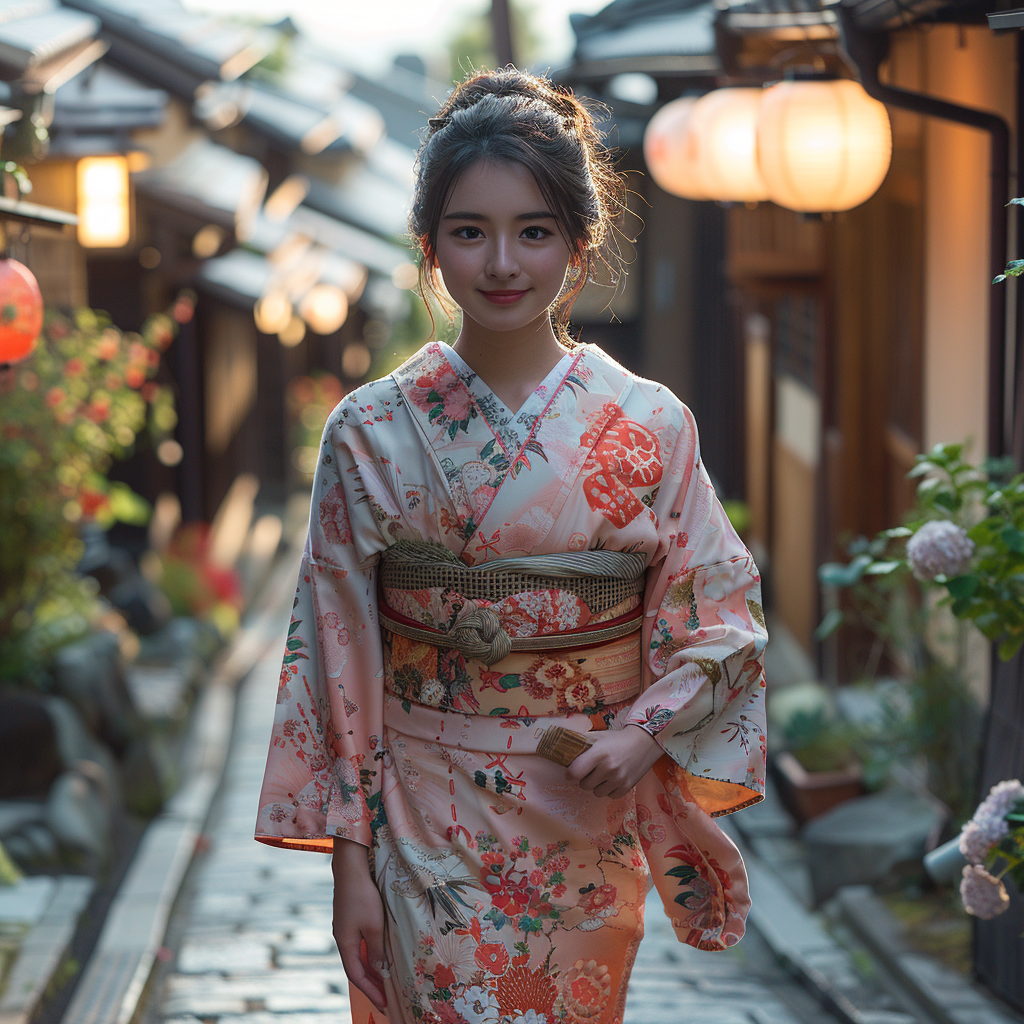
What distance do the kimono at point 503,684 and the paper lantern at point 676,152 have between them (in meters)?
4.76

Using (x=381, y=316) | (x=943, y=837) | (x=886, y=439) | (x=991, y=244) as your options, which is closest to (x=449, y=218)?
(x=991, y=244)

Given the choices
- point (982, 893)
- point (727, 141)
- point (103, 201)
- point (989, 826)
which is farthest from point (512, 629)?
point (103, 201)

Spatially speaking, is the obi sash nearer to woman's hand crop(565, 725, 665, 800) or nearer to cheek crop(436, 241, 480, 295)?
woman's hand crop(565, 725, 665, 800)

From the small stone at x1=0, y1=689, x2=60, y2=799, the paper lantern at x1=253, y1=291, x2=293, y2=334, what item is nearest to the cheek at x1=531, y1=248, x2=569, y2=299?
the small stone at x1=0, y1=689, x2=60, y2=799

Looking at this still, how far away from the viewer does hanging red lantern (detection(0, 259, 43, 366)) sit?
195 inches

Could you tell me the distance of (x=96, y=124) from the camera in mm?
8484

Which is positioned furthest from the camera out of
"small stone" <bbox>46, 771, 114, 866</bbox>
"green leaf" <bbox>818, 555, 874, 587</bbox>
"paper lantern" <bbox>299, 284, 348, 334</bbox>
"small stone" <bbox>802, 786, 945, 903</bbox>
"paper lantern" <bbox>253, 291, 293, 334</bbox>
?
"paper lantern" <bbox>299, 284, 348, 334</bbox>

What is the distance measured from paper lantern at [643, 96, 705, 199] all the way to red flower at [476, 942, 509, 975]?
535 cm

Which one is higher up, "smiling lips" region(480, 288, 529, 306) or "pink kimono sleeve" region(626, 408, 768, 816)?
"smiling lips" region(480, 288, 529, 306)

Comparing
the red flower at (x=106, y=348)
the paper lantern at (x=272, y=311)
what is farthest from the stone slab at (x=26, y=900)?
the paper lantern at (x=272, y=311)

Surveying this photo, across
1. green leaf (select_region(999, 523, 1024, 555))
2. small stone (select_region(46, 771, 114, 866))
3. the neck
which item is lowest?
small stone (select_region(46, 771, 114, 866))

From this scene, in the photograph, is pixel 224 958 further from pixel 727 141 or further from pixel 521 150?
pixel 727 141

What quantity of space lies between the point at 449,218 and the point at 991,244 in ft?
10.5

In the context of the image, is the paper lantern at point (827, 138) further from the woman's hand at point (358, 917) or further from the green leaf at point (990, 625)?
the woman's hand at point (358, 917)
